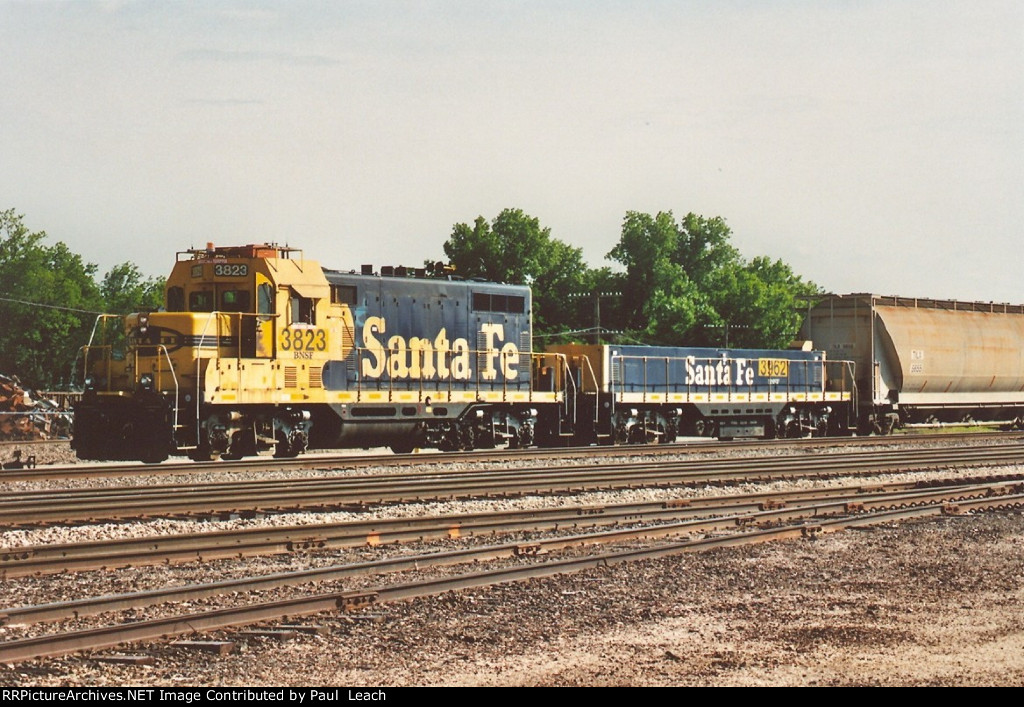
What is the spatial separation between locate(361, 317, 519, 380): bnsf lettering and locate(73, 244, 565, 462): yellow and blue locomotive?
0.09 ft

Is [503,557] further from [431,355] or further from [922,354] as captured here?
[922,354]

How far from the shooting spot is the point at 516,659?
707 centimetres

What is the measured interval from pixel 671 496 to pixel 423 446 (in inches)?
362

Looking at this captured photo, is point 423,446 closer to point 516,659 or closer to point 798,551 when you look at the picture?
point 798,551

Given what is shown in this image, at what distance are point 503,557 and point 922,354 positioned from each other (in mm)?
25405

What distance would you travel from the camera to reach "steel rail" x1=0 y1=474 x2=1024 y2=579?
10.3 metres

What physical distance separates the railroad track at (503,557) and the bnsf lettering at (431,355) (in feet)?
31.9

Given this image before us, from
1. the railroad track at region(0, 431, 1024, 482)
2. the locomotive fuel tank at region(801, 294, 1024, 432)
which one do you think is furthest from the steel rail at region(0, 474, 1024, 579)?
the locomotive fuel tank at region(801, 294, 1024, 432)

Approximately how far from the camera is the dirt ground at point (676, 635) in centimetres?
668

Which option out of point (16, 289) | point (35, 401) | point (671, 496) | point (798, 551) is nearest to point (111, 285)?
point (16, 289)

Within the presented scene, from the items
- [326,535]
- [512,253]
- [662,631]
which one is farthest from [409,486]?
[512,253]

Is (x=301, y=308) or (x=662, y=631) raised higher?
(x=301, y=308)

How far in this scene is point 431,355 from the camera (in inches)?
952

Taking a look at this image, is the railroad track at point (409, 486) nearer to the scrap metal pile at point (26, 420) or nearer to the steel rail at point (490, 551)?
the steel rail at point (490, 551)
